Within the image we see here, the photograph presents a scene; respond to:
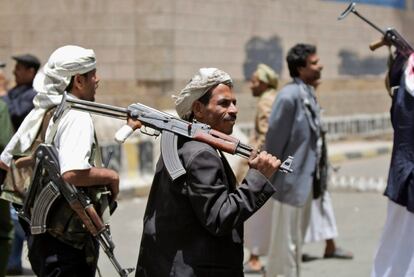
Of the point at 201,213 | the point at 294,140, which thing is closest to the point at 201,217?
the point at 201,213

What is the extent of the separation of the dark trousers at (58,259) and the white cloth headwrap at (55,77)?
56 centimetres

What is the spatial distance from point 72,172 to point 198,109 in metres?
0.61

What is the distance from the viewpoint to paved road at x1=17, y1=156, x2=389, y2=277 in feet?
25.2

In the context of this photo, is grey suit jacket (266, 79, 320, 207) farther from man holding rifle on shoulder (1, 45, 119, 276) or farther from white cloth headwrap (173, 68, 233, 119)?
white cloth headwrap (173, 68, 233, 119)

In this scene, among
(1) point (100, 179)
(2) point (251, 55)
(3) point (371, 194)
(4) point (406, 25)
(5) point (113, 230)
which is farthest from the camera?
(4) point (406, 25)

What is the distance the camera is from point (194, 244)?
3.72 metres

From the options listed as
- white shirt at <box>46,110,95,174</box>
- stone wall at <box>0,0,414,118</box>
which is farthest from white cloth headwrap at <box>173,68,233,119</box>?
stone wall at <box>0,0,414,118</box>

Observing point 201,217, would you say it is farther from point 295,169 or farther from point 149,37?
point 149,37

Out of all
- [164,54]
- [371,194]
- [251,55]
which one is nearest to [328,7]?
[251,55]

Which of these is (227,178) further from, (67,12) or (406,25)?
(406,25)

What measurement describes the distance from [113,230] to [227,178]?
229 inches

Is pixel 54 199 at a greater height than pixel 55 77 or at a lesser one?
lesser

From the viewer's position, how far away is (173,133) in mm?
3805

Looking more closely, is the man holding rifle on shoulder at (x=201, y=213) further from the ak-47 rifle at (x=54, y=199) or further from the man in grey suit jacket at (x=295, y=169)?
the man in grey suit jacket at (x=295, y=169)
